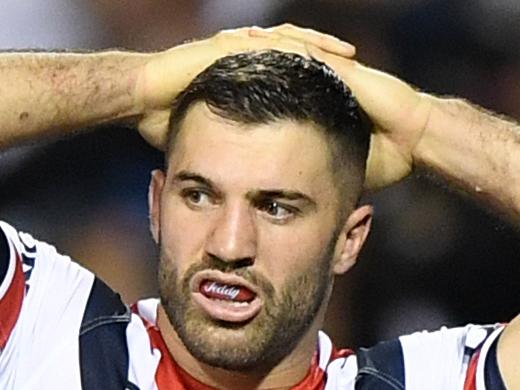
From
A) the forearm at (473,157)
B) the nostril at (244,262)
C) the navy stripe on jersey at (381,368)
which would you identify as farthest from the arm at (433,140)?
the nostril at (244,262)

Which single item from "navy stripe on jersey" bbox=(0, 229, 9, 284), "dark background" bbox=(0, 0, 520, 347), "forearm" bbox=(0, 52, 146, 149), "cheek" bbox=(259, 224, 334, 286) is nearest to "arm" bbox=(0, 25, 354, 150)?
"forearm" bbox=(0, 52, 146, 149)

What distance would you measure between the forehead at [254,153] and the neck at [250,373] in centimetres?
17

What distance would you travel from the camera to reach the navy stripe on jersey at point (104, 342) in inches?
56.8

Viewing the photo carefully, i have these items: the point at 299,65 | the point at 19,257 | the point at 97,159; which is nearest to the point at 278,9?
the point at 97,159

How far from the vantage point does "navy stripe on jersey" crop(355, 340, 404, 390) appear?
1506 millimetres

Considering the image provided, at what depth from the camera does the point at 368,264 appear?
2.11 metres

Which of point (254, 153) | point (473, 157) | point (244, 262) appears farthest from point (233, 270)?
point (473, 157)

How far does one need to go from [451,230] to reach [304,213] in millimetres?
715

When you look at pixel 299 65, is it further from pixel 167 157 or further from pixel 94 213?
pixel 94 213

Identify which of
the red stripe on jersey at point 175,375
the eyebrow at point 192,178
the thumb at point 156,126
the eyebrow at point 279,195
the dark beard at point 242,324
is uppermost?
the thumb at point 156,126

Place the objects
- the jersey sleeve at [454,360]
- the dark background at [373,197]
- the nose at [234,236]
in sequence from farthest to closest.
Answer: the dark background at [373,197]
the jersey sleeve at [454,360]
the nose at [234,236]

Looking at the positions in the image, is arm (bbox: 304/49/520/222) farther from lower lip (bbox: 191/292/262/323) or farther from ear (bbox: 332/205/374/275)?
lower lip (bbox: 191/292/262/323)

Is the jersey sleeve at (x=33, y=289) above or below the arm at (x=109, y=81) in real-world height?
below

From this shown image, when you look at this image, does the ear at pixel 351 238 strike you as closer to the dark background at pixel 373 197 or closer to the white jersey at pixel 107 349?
the white jersey at pixel 107 349
